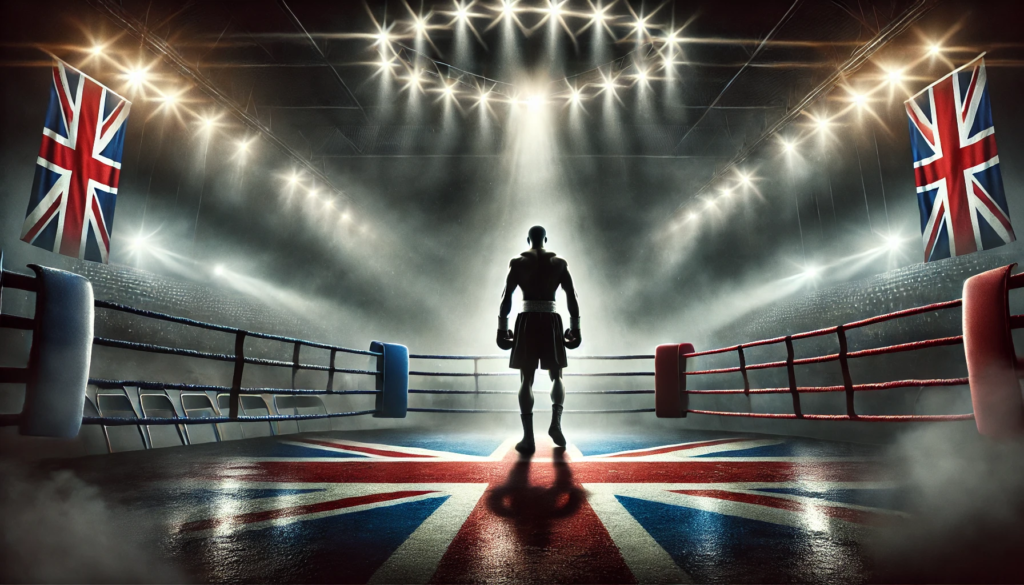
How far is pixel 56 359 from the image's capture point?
6.19ft

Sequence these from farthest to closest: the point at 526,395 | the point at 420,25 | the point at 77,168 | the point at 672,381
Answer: the point at 420,25 → the point at 77,168 → the point at 672,381 → the point at 526,395

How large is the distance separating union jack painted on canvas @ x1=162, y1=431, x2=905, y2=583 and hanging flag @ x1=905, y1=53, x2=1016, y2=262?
138 inches

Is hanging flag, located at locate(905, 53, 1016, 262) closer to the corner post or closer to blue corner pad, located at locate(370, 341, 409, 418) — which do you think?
the corner post

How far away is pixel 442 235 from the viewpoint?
34.2 feet

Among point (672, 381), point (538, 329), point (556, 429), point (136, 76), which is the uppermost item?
point (136, 76)

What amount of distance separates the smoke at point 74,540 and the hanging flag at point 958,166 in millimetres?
6358

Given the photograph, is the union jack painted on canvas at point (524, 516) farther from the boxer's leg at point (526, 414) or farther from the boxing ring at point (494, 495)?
the boxer's leg at point (526, 414)

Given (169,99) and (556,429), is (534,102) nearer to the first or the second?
(169,99)

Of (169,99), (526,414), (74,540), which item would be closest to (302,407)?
(169,99)

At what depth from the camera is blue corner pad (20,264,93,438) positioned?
6.04 ft

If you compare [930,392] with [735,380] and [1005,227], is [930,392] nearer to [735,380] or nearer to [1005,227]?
[1005,227]

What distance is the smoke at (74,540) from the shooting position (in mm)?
986

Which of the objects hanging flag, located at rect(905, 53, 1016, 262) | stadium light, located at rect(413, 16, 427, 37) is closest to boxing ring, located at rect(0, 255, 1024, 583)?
hanging flag, located at rect(905, 53, 1016, 262)

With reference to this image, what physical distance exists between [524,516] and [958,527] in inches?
48.0
